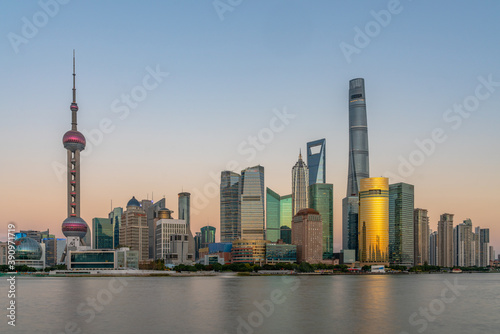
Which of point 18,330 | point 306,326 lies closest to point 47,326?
point 18,330

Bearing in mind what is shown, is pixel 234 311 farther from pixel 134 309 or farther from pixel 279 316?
pixel 134 309

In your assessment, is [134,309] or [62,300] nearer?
[134,309]

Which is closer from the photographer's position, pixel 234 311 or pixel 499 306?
pixel 234 311

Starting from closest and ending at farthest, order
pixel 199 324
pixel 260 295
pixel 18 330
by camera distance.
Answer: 1. pixel 18 330
2. pixel 199 324
3. pixel 260 295

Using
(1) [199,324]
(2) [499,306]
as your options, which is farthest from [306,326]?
(2) [499,306]

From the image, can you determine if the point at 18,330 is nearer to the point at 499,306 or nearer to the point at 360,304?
the point at 360,304

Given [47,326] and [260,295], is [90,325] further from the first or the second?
[260,295]

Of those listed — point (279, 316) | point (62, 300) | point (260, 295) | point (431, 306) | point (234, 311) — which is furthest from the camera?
point (260, 295)

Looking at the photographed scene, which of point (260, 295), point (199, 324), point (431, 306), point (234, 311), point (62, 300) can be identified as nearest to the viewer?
point (199, 324)

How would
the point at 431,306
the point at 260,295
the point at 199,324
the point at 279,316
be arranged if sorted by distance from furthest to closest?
the point at 260,295 < the point at 431,306 < the point at 279,316 < the point at 199,324
